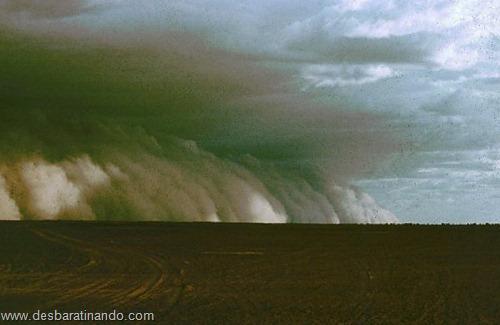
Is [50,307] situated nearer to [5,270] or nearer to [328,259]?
[5,270]

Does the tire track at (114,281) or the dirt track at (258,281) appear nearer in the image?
the dirt track at (258,281)

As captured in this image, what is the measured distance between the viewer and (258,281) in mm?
21984

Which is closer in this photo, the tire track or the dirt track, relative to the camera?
the dirt track

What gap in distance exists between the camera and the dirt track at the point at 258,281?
16656mm

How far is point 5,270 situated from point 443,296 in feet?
46.2

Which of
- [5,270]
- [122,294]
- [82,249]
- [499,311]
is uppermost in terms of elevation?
[82,249]

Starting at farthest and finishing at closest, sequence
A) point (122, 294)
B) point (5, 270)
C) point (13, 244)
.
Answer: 1. point (13, 244)
2. point (5, 270)
3. point (122, 294)

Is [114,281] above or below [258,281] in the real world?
above

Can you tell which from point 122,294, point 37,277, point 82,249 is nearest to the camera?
point 122,294

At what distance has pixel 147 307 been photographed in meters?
16.8

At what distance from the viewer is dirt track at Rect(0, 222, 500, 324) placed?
16.7m

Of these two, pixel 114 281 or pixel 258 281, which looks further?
pixel 258 281

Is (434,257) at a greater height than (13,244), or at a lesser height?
lesser

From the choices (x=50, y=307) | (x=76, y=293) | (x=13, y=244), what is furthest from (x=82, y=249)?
(x=50, y=307)
